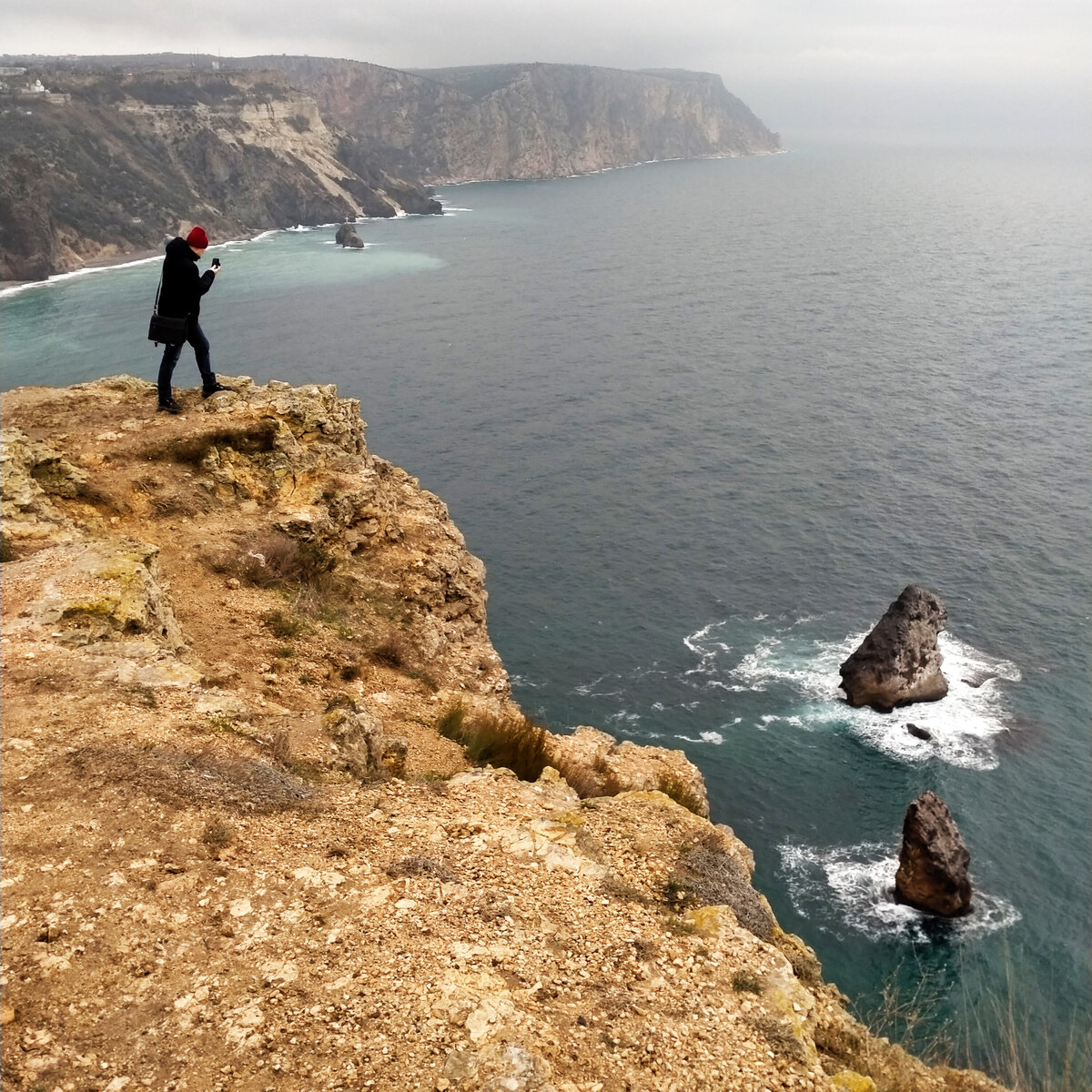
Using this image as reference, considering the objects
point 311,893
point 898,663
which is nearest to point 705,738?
point 898,663

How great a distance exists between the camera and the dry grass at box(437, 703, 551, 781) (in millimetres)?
14430

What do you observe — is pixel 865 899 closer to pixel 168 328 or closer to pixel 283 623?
pixel 283 623

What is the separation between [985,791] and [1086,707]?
25.4 ft

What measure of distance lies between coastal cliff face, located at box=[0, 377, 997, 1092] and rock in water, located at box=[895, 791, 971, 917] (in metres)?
18.4

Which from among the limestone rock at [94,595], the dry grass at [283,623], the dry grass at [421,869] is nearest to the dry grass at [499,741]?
the dry grass at [283,623]

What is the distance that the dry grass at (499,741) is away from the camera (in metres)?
14.4

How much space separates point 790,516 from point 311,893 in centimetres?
4969

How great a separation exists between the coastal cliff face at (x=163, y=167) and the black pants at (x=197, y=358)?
4572 inches

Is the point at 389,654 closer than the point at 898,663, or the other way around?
the point at 389,654

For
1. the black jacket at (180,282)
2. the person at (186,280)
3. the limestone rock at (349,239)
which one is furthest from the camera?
the limestone rock at (349,239)

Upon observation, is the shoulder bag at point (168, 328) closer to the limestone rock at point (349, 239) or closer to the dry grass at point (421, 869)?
the dry grass at point (421, 869)

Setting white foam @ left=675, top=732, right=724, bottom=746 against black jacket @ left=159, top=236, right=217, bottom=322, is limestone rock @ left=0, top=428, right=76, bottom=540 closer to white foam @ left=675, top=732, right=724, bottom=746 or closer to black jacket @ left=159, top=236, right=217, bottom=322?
black jacket @ left=159, top=236, right=217, bottom=322

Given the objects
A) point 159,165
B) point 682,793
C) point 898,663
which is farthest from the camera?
point 159,165

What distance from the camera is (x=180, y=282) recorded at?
15758 mm
